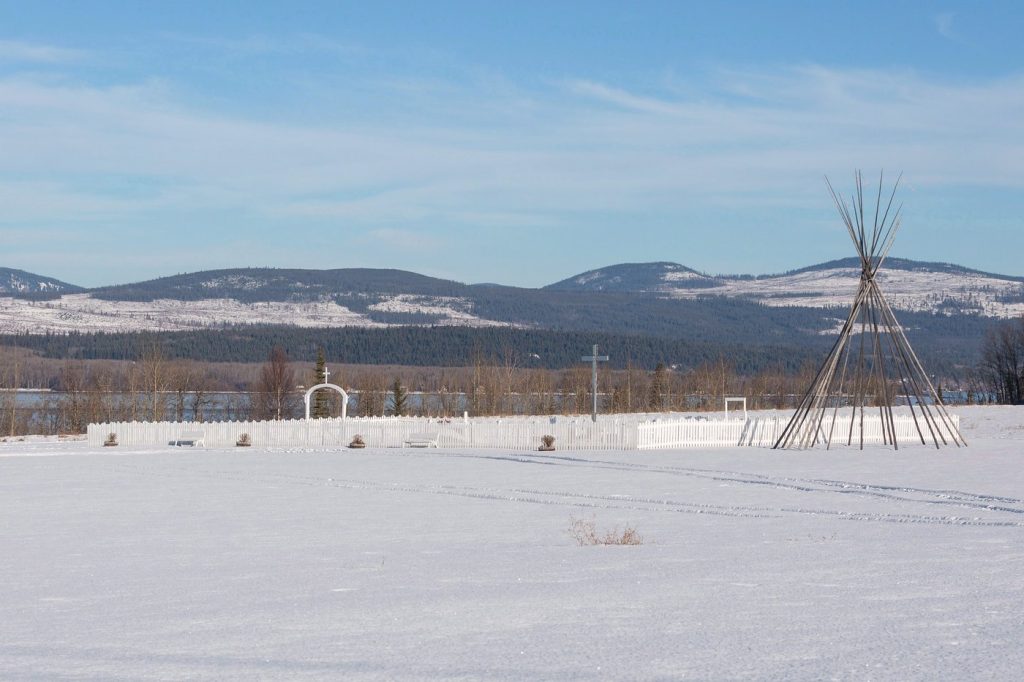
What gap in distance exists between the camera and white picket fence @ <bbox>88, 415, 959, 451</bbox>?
31.5 metres

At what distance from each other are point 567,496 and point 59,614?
10.2 metres

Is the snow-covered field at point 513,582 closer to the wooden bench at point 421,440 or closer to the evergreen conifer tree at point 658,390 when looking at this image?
the wooden bench at point 421,440

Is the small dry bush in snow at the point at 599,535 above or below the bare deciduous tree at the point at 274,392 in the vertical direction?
below

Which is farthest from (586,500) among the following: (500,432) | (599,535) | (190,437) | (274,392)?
(274,392)

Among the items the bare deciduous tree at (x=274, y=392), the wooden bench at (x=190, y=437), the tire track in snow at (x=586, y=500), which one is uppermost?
the bare deciduous tree at (x=274, y=392)

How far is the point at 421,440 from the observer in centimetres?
3334

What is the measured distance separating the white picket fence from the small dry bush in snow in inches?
719

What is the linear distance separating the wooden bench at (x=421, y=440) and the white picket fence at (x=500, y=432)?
0.48 ft

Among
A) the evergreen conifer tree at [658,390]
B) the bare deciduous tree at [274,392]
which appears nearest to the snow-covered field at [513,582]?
the bare deciduous tree at [274,392]

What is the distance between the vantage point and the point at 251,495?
60.2 ft

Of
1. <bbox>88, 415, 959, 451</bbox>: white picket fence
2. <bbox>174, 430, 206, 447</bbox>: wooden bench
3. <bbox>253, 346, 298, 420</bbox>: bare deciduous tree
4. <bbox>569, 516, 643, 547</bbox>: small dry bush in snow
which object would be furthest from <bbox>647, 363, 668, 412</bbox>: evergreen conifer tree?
<bbox>569, 516, 643, 547</bbox>: small dry bush in snow

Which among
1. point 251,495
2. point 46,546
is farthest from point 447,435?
point 46,546

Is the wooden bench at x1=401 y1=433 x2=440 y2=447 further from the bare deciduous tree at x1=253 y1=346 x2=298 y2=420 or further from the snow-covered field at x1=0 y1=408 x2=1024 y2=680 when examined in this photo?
the bare deciduous tree at x1=253 y1=346 x2=298 y2=420

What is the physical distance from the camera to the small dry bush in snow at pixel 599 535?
1153 cm
